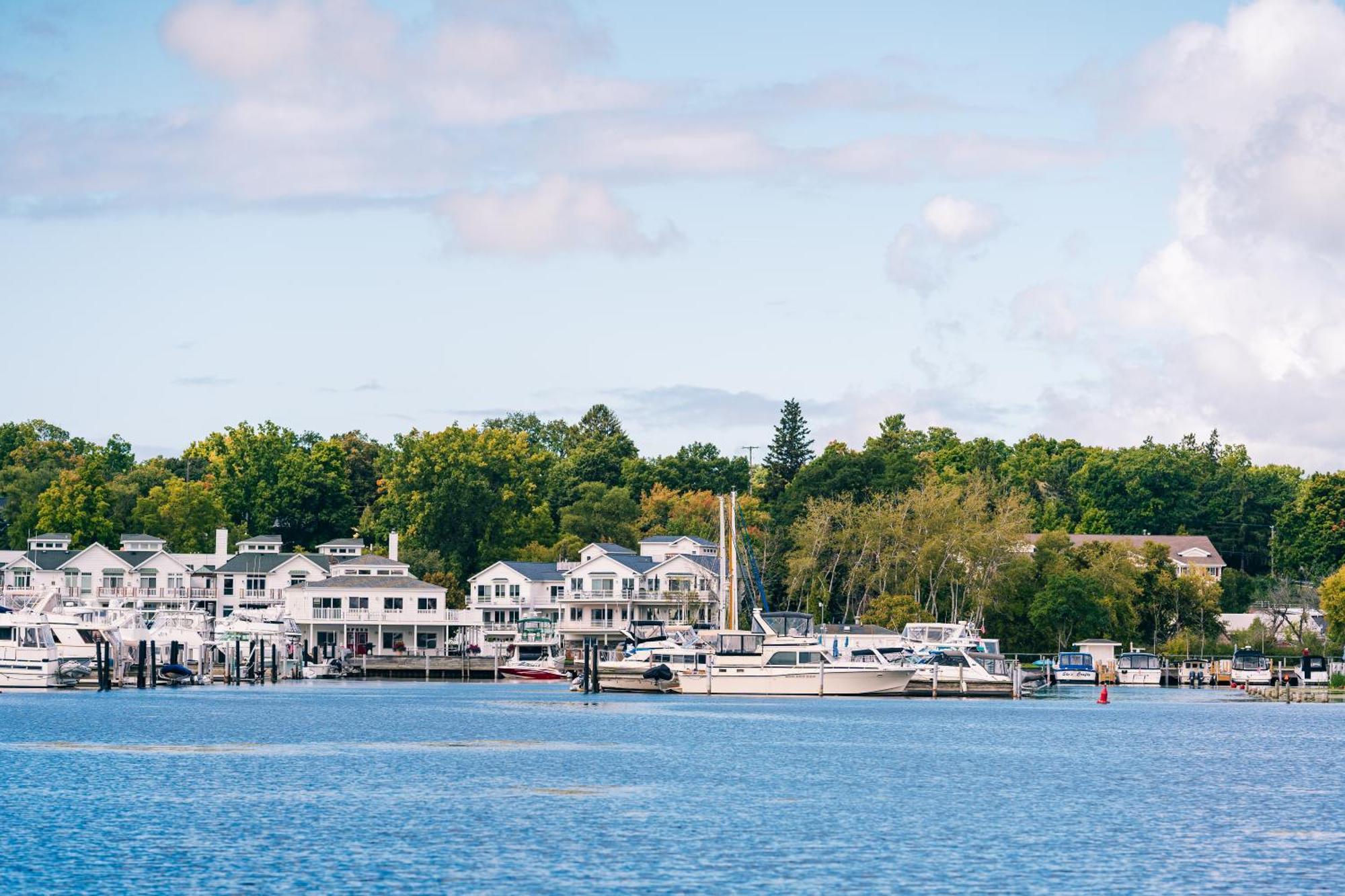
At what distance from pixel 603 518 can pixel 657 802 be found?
5049 inches

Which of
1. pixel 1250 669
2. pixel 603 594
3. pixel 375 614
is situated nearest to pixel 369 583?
pixel 375 614

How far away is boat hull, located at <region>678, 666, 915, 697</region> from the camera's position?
98062 mm

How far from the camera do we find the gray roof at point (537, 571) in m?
148

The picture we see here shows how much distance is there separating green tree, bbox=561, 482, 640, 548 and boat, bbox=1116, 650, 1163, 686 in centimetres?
5869

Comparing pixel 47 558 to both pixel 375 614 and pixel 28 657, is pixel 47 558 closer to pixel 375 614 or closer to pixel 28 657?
pixel 375 614

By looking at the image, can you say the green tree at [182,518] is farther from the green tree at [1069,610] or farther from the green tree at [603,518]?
the green tree at [1069,610]

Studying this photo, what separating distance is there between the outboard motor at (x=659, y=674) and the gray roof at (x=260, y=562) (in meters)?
56.6

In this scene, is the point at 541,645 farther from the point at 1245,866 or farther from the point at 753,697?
the point at 1245,866

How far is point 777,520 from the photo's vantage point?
154m

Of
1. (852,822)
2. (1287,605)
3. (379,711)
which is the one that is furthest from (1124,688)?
(852,822)

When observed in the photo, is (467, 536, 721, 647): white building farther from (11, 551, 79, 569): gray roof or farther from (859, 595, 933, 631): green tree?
(11, 551, 79, 569): gray roof

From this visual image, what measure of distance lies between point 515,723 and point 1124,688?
2455 inches

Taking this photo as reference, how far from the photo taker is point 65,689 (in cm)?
10256

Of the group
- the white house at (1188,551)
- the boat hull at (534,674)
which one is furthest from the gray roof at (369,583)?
the white house at (1188,551)
